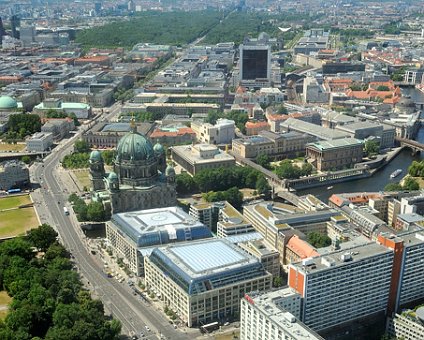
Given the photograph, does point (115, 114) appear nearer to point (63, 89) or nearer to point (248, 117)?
point (63, 89)

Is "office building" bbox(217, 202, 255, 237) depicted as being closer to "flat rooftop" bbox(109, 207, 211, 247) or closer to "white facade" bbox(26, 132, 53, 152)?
"flat rooftop" bbox(109, 207, 211, 247)

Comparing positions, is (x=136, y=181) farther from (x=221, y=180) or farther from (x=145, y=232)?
(x=221, y=180)

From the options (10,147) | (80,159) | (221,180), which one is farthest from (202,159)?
(10,147)

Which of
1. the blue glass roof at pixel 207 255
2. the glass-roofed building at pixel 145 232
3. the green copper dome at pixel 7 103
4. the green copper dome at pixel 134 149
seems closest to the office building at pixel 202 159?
the green copper dome at pixel 134 149

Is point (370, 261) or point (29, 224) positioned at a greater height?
point (370, 261)

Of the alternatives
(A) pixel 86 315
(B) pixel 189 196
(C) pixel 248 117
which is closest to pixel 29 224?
(B) pixel 189 196

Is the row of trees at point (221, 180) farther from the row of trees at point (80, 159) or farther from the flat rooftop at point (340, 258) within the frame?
the flat rooftop at point (340, 258)
